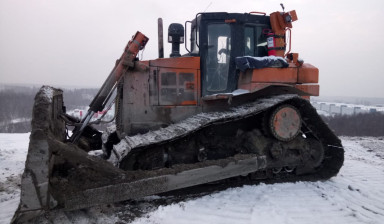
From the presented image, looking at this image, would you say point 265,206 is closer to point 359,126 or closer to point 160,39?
point 160,39

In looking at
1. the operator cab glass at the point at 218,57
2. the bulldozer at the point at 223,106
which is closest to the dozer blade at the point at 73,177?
the bulldozer at the point at 223,106

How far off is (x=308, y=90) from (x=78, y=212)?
173 inches

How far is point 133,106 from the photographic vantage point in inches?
208

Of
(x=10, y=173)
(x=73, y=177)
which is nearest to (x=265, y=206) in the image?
(x=73, y=177)

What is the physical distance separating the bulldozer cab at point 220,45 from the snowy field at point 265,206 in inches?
78.5

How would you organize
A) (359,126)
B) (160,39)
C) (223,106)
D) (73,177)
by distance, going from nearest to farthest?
(73,177), (223,106), (160,39), (359,126)

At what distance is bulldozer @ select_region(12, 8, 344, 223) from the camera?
465cm

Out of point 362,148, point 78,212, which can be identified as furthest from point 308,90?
point 362,148

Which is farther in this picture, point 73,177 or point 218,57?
point 218,57

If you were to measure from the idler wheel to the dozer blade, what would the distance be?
3.29 feet

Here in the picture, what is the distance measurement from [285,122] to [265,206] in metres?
1.50

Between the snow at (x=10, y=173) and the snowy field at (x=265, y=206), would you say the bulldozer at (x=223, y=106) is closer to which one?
the snowy field at (x=265, y=206)

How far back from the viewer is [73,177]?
3.48m

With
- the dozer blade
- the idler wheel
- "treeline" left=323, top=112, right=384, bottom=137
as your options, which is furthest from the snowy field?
"treeline" left=323, top=112, right=384, bottom=137
